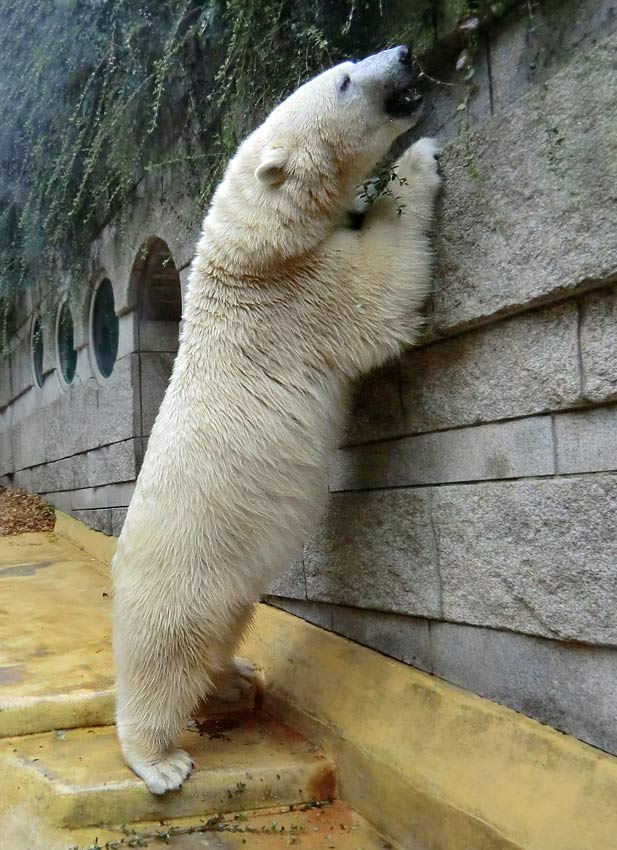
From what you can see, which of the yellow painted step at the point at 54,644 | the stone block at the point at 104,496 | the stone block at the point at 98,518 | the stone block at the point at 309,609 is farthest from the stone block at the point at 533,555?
the stone block at the point at 98,518

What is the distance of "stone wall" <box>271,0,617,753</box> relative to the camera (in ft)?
6.62

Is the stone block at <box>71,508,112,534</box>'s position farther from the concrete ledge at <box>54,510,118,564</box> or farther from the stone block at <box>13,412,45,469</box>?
the stone block at <box>13,412,45,469</box>

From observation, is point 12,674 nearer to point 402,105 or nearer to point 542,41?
point 402,105

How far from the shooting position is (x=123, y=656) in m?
2.83

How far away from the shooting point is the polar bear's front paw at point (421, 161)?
8.52 ft

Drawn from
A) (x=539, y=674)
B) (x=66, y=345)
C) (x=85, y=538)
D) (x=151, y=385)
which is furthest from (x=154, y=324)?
(x=539, y=674)

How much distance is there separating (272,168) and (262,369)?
67cm

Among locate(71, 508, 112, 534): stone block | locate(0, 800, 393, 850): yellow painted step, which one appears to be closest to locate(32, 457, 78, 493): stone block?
locate(71, 508, 112, 534): stone block

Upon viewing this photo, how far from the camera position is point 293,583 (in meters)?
3.69

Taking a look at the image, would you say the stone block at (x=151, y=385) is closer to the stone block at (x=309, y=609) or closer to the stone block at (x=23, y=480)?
the stone block at (x=309, y=609)

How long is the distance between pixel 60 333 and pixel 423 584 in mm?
6211

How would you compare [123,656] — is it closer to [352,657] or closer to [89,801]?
[89,801]

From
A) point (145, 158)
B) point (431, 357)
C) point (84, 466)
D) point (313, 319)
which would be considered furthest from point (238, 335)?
point (84, 466)

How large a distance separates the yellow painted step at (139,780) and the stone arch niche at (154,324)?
2.89 m
